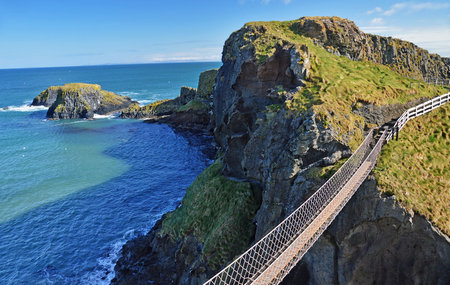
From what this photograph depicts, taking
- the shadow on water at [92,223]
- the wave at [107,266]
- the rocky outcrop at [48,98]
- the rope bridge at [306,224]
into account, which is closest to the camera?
the rope bridge at [306,224]

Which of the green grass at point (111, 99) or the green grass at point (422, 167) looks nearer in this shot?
the green grass at point (422, 167)

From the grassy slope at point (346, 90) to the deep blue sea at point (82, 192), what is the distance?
2237 cm

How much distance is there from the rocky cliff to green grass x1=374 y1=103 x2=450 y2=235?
0.80 meters

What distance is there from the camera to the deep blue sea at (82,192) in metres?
27.6

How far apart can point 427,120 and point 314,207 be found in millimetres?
12871

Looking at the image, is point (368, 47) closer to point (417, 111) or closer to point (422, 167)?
point (417, 111)

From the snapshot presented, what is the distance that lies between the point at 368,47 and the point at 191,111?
43.5 metres

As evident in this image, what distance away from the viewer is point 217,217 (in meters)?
24.6

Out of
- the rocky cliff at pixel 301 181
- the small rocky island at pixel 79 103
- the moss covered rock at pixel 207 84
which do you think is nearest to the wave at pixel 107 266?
the rocky cliff at pixel 301 181

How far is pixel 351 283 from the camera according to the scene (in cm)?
1493

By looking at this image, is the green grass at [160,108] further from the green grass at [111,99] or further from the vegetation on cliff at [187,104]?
the green grass at [111,99]

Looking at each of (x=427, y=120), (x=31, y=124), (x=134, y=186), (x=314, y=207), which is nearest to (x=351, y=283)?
(x=314, y=207)

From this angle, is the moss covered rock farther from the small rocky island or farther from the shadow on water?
the small rocky island

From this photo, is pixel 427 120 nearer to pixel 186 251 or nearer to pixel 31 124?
pixel 186 251
